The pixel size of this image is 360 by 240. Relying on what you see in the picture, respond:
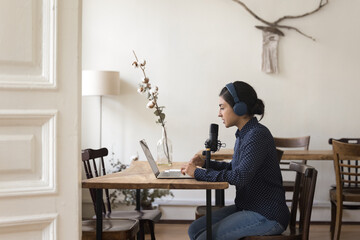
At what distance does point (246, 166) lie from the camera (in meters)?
2.38

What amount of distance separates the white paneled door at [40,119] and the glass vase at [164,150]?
155 cm

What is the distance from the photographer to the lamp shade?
16.4ft

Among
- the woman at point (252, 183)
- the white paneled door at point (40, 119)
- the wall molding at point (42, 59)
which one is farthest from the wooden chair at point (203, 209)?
the wall molding at point (42, 59)

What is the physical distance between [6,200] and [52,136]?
25cm

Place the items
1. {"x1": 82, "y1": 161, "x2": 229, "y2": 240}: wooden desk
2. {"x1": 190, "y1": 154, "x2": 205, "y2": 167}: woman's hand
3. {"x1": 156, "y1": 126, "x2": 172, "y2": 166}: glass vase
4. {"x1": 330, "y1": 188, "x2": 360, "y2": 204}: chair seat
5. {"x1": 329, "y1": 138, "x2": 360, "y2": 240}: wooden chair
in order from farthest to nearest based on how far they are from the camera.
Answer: {"x1": 330, "y1": 188, "x2": 360, "y2": 204}: chair seat < {"x1": 329, "y1": 138, "x2": 360, "y2": 240}: wooden chair < {"x1": 156, "y1": 126, "x2": 172, "y2": 166}: glass vase < {"x1": 190, "y1": 154, "x2": 205, "y2": 167}: woman's hand < {"x1": 82, "y1": 161, "x2": 229, "y2": 240}: wooden desk

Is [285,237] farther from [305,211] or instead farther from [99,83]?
[99,83]

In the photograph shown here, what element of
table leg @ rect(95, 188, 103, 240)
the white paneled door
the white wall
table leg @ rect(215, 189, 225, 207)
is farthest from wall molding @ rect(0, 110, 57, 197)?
the white wall

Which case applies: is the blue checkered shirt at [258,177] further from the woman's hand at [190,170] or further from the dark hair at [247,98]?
the dark hair at [247,98]

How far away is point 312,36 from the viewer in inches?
207

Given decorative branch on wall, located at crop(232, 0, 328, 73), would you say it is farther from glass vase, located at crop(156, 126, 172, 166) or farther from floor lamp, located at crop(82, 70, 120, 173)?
glass vase, located at crop(156, 126, 172, 166)

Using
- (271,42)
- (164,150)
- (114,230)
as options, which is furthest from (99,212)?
(271,42)

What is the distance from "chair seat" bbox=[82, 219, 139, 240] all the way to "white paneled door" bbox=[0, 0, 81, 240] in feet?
3.14

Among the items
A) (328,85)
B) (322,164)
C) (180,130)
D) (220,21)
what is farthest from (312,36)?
(180,130)

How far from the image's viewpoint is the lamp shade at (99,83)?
500 cm
